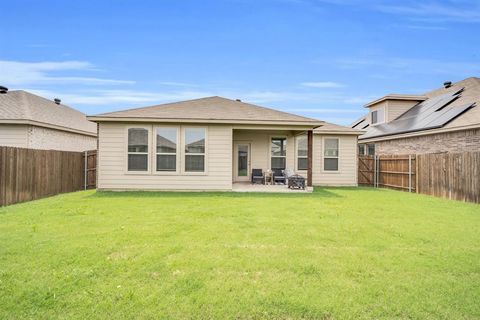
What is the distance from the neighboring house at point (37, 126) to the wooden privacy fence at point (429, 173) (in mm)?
16522

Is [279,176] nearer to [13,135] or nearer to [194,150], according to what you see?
[194,150]

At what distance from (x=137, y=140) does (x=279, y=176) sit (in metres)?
7.20

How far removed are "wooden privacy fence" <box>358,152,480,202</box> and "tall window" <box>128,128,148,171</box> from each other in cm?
1198

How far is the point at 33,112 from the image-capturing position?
14.9m

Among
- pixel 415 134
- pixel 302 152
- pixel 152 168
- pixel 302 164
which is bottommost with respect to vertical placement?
pixel 152 168

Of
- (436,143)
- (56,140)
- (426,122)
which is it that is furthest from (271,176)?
(56,140)

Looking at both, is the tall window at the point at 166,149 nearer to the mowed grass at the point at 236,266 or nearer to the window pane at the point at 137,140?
the window pane at the point at 137,140

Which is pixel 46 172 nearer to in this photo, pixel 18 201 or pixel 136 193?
pixel 18 201

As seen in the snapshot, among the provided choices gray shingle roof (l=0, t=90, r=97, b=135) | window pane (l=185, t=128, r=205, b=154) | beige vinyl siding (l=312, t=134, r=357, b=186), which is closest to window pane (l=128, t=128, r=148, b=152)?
window pane (l=185, t=128, r=205, b=154)

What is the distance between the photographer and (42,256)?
442 centimetres

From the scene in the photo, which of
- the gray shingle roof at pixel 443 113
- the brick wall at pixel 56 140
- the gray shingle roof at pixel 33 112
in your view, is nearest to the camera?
the gray shingle roof at pixel 33 112

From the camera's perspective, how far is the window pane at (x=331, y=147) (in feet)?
53.4

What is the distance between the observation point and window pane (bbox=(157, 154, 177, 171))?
12727mm

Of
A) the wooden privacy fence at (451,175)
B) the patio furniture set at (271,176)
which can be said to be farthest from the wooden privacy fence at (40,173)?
the wooden privacy fence at (451,175)
